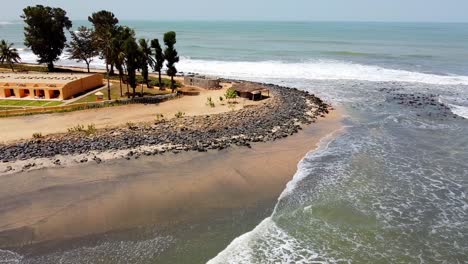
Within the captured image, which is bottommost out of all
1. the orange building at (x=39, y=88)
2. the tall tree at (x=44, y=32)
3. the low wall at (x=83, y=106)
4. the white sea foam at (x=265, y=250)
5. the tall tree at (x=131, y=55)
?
the white sea foam at (x=265, y=250)

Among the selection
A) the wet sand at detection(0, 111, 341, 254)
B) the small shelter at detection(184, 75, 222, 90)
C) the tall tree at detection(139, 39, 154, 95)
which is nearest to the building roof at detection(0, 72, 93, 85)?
the tall tree at detection(139, 39, 154, 95)

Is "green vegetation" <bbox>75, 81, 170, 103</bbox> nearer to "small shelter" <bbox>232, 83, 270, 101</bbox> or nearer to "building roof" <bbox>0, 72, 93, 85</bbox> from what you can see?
"building roof" <bbox>0, 72, 93, 85</bbox>

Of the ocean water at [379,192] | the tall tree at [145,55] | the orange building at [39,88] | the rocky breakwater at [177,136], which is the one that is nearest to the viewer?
the ocean water at [379,192]

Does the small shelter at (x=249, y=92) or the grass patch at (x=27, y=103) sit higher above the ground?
the small shelter at (x=249, y=92)

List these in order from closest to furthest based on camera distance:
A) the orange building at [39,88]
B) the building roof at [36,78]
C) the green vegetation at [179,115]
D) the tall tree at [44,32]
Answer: the green vegetation at [179,115], the orange building at [39,88], the building roof at [36,78], the tall tree at [44,32]

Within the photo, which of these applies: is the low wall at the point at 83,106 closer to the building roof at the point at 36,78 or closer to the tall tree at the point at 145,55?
the tall tree at the point at 145,55

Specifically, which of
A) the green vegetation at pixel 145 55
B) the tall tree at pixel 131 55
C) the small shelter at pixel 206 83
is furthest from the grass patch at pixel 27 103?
the small shelter at pixel 206 83

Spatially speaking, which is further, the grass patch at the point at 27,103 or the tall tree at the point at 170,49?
the tall tree at the point at 170,49

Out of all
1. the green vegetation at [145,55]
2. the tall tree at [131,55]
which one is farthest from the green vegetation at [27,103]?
the green vegetation at [145,55]
